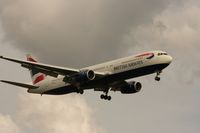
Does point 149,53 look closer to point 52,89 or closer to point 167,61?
point 167,61

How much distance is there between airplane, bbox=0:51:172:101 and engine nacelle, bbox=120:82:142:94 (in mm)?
1077

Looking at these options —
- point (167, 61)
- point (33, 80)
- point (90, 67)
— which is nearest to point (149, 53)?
point (167, 61)

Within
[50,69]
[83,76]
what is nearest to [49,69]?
[50,69]

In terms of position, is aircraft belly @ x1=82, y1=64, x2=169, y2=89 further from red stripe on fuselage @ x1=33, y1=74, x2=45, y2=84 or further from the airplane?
red stripe on fuselage @ x1=33, y1=74, x2=45, y2=84

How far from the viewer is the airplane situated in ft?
339

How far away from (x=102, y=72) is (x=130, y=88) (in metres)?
10.7

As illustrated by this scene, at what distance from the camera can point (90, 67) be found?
110938 millimetres

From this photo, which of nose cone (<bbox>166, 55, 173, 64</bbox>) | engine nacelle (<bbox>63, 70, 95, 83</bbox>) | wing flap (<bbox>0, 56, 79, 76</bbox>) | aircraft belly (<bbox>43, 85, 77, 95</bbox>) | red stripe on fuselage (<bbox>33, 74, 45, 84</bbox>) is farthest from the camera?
red stripe on fuselage (<bbox>33, 74, 45, 84</bbox>)

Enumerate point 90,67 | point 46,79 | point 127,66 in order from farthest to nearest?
point 46,79, point 90,67, point 127,66

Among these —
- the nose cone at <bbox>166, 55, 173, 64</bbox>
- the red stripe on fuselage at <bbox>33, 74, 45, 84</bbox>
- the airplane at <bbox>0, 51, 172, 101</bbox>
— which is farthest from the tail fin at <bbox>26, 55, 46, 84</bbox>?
the nose cone at <bbox>166, 55, 173, 64</bbox>

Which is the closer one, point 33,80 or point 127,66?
point 127,66

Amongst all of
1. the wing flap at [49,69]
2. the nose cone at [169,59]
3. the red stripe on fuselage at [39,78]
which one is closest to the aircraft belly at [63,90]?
the wing flap at [49,69]

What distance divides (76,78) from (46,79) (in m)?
13.5

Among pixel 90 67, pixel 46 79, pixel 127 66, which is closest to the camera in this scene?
pixel 127 66
